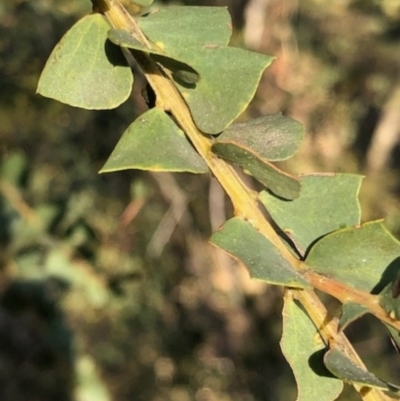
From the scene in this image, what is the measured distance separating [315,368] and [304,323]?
25mm

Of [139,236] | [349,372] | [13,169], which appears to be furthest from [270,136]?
[139,236]

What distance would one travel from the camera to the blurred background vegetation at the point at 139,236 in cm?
112

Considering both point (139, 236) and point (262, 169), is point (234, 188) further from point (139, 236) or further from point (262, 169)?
point (139, 236)

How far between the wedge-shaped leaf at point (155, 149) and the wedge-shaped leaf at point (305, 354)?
0.31 feet

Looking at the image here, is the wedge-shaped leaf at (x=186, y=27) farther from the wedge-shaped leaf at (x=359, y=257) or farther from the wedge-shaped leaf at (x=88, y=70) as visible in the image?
the wedge-shaped leaf at (x=359, y=257)

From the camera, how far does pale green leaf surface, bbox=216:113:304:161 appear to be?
0.39 meters

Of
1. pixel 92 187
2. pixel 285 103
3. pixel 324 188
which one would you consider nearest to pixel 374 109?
pixel 285 103

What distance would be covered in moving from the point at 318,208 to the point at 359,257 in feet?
0.13

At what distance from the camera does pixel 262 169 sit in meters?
0.38

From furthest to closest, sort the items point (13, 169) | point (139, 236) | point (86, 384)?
point (139, 236) < point (86, 384) < point (13, 169)

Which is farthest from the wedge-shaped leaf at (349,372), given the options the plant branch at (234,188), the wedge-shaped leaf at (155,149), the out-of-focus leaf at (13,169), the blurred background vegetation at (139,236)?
the out-of-focus leaf at (13,169)

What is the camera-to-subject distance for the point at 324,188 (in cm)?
42

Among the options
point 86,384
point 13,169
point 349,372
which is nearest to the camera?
point 349,372

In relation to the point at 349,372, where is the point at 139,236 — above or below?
below
